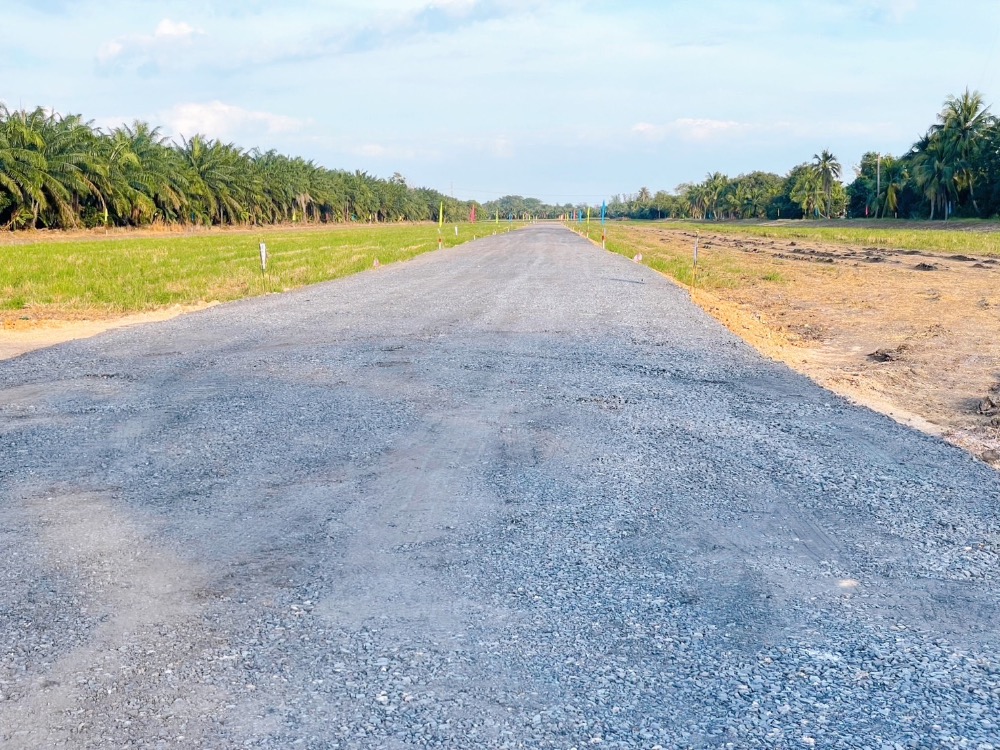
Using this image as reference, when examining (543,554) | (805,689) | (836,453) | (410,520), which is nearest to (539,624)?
(543,554)

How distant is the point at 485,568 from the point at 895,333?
12.5 metres

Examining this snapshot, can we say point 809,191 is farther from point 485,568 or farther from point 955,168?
point 485,568

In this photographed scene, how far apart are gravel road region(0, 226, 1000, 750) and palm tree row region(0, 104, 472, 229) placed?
45.5m

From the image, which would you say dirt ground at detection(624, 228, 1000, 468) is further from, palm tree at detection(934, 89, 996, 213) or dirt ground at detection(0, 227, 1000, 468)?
palm tree at detection(934, 89, 996, 213)

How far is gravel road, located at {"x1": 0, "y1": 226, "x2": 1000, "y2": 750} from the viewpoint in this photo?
316 cm

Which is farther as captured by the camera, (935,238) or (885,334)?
(935,238)

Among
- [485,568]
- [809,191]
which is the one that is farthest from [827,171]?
[485,568]

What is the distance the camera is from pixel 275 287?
20.1 m

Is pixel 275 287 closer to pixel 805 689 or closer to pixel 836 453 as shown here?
pixel 836 453

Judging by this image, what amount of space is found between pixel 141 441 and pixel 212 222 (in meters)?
76.1

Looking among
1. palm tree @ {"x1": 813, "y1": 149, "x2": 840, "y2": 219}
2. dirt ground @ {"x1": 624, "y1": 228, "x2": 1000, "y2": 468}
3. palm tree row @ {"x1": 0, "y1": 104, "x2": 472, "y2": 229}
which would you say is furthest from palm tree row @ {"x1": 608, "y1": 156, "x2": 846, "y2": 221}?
dirt ground @ {"x1": 624, "y1": 228, "x2": 1000, "y2": 468}

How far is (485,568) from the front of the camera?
441 cm

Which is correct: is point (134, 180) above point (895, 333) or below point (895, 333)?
above

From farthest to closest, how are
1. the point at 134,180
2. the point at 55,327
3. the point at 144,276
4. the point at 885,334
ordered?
1. the point at 134,180
2. the point at 144,276
3. the point at 885,334
4. the point at 55,327
